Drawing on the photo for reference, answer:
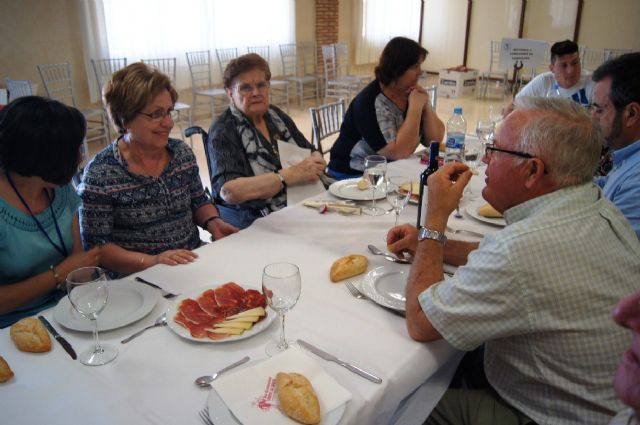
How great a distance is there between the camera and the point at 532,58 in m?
7.33

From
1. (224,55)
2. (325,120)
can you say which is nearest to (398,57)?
(325,120)

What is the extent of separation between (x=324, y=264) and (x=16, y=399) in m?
0.86

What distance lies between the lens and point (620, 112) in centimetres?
211

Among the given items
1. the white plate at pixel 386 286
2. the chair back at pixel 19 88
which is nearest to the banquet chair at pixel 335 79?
the chair back at pixel 19 88

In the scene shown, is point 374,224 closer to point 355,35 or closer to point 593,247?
point 593,247

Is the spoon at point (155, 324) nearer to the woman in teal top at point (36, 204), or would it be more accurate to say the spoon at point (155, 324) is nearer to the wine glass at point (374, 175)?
the woman in teal top at point (36, 204)

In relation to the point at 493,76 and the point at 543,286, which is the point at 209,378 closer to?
the point at 543,286

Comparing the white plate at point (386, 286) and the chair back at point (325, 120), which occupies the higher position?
the chair back at point (325, 120)

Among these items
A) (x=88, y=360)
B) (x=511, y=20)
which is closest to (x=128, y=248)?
(x=88, y=360)

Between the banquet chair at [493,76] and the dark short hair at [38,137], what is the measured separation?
28.4 feet

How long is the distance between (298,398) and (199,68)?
6703mm

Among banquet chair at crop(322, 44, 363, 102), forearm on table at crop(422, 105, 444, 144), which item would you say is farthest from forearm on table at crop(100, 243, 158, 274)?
banquet chair at crop(322, 44, 363, 102)

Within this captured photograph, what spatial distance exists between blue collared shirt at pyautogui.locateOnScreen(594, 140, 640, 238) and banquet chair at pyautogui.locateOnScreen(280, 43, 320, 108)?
6.39m

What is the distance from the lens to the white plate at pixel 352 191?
6.90ft
